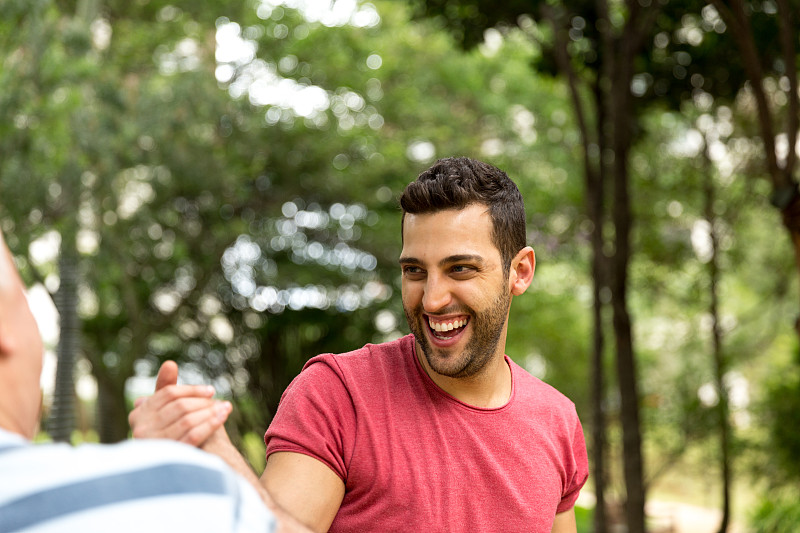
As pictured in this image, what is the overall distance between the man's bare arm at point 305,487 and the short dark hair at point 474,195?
635mm

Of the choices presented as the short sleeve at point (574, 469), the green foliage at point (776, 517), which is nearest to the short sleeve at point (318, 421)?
the short sleeve at point (574, 469)

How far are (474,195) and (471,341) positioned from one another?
338 mm

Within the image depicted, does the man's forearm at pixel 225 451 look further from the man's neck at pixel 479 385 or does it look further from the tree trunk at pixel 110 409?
the tree trunk at pixel 110 409

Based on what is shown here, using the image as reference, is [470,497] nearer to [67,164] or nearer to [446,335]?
[446,335]

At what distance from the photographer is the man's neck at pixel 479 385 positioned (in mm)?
1983

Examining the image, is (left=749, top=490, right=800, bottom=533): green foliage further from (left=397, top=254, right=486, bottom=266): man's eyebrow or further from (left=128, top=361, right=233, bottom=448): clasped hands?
(left=128, top=361, right=233, bottom=448): clasped hands

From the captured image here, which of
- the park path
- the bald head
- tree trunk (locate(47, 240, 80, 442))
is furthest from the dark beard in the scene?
the park path

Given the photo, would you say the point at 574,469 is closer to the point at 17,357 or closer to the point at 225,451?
the point at 225,451

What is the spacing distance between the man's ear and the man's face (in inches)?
4.1

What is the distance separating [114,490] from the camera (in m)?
0.84

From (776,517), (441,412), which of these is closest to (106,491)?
(441,412)

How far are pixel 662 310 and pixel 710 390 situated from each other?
2613 millimetres

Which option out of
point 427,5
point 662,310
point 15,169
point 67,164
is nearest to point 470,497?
point 427,5

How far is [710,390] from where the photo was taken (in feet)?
40.5
